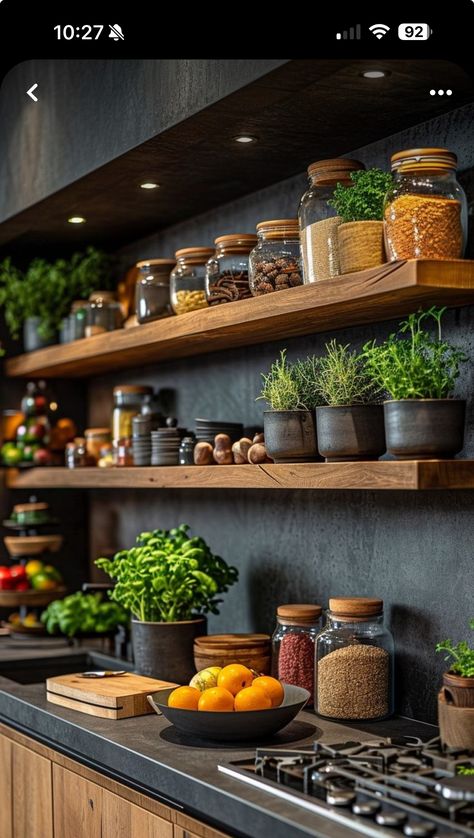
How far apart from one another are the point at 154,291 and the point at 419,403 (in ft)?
3.92

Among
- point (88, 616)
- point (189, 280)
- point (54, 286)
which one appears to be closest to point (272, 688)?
point (189, 280)

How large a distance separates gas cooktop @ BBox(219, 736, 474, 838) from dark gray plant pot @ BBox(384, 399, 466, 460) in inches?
21.0

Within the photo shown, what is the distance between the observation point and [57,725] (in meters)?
2.54

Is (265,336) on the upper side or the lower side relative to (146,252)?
lower

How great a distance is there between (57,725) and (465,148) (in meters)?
1.57

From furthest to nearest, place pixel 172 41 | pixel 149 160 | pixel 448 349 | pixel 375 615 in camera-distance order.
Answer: pixel 149 160, pixel 375 615, pixel 448 349, pixel 172 41

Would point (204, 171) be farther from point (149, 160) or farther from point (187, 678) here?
point (187, 678)

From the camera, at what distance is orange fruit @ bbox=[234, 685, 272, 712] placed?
7.19 feet

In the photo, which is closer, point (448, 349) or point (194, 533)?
point (448, 349)

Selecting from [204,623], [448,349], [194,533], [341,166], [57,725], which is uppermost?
[341,166]

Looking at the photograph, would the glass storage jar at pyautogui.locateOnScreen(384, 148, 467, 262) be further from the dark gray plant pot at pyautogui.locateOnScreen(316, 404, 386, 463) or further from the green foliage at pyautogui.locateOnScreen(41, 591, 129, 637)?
the green foliage at pyautogui.locateOnScreen(41, 591, 129, 637)

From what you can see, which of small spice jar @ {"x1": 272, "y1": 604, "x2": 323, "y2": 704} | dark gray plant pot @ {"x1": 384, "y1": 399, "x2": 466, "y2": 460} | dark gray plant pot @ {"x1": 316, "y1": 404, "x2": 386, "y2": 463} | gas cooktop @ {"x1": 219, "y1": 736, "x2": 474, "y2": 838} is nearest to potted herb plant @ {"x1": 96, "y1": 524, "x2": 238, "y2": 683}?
small spice jar @ {"x1": 272, "y1": 604, "x2": 323, "y2": 704}

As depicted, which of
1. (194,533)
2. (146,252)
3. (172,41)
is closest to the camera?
(172,41)

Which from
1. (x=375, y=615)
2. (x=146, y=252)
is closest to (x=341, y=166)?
(x=375, y=615)
